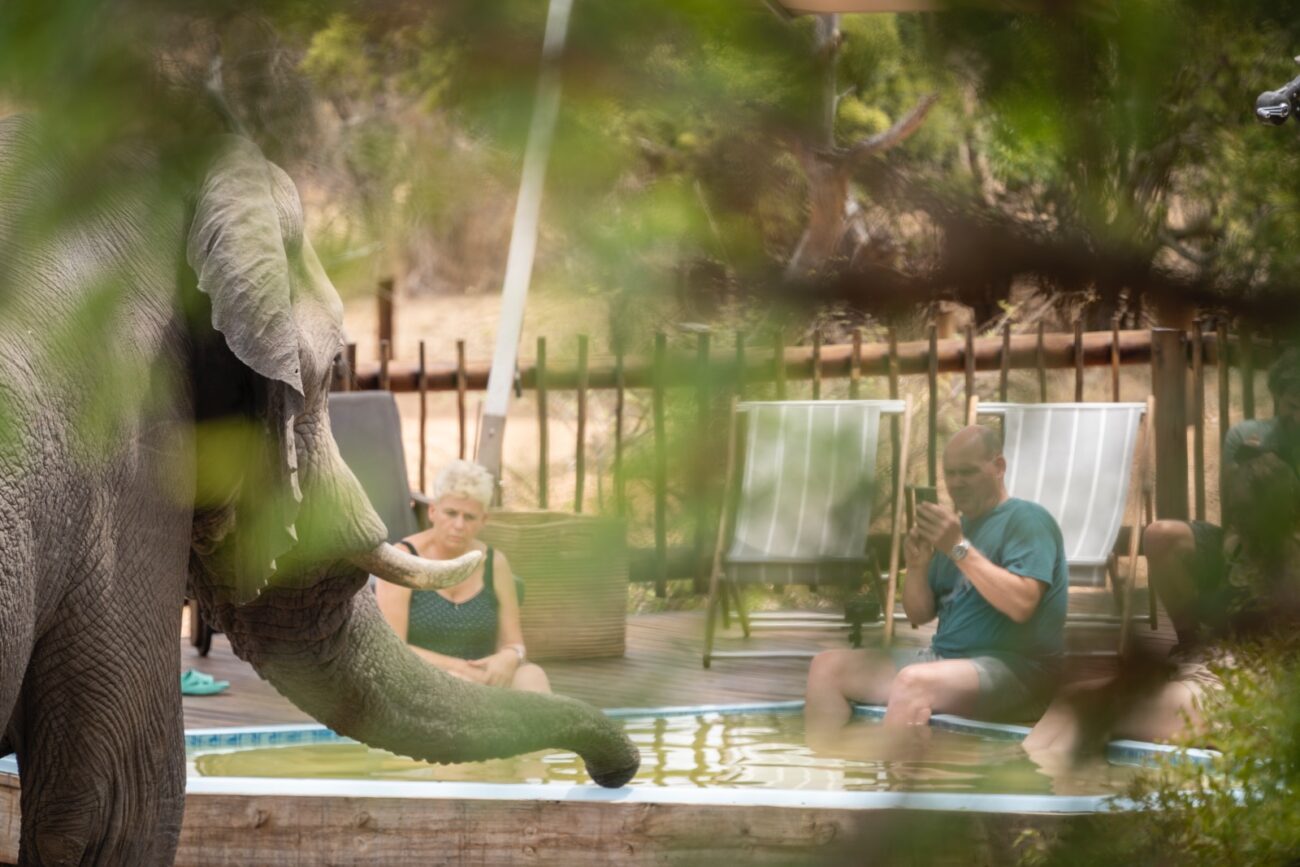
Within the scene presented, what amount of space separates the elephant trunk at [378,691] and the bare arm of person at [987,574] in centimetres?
140

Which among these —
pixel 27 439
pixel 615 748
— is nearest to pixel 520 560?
pixel 615 748

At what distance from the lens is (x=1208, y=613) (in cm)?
112

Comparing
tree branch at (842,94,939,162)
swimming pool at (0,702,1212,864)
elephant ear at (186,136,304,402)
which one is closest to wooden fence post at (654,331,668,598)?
tree branch at (842,94,939,162)

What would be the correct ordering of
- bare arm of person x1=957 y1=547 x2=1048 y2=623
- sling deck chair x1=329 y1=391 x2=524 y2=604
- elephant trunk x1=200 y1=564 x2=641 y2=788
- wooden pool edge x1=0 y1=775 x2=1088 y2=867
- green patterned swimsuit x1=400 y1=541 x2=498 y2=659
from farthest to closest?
sling deck chair x1=329 y1=391 x2=524 y2=604, green patterned swimsuit x1=400 y1=541 x2=498 y2=659, wooden pool edge x1=0 y1=775 x2=1088 y2=867, elephant trunk x1=200 y1=564 x2=641 y2=788, bare arm of person x1=957 y1=547 x2=1048 y2=623

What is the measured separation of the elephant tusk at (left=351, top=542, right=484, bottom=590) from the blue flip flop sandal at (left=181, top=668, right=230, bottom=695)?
3552mm

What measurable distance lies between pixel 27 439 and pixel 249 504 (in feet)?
2.18

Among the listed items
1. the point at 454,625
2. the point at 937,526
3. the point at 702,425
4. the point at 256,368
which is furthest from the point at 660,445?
the point at 454,625

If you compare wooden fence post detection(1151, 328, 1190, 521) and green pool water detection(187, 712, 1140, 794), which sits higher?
wooden fence post detection(1151, 328, 1190, 521)

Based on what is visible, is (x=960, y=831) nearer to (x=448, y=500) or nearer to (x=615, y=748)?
(x=615, y=748)

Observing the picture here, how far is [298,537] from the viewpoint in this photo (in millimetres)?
3648

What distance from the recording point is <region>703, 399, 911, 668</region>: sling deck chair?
3.36 feet

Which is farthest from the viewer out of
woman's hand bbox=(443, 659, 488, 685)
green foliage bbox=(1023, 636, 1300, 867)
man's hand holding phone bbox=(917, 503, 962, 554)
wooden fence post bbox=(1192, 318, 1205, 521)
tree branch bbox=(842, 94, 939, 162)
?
woman's hand bbox=(443, 659, 488, 685)

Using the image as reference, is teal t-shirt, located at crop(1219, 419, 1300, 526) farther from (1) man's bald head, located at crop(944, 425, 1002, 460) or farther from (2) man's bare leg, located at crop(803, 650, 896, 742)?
(1) man's bald head, located at crop(944, 425, 1002, 460)

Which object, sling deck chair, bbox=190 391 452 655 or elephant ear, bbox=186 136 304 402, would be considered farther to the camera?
sling deck chair, bbox=190 391 452 655
